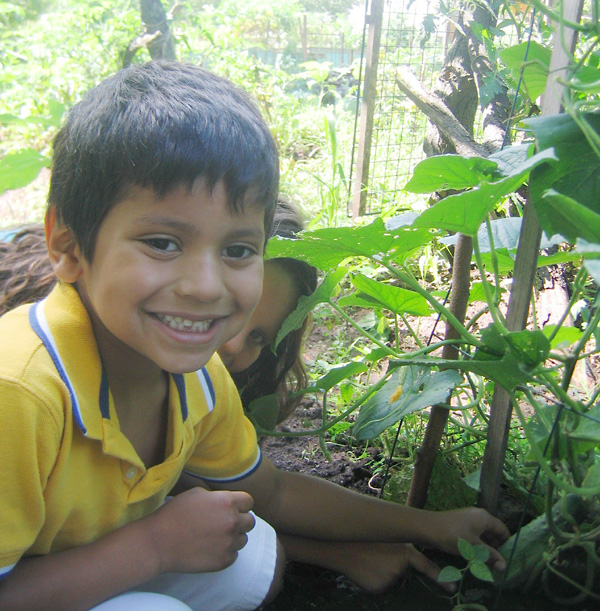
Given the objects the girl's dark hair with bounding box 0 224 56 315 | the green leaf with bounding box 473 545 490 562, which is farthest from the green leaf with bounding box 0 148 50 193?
the green leaf with bounding box 473 545 490 562

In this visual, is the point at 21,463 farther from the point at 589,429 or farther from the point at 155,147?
the point at 589,429

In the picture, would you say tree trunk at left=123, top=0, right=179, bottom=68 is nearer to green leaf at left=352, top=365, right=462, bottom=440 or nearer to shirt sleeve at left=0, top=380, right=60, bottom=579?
green leaf at left=352, top=365, right=462, bottom=440

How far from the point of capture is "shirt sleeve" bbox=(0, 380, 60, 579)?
77 cm

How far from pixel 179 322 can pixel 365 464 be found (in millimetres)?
811

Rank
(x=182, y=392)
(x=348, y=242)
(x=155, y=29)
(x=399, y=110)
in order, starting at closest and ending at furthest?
(x=348, y=242) → (x=182, y=392) → (x=155, y=29) → (x=399, y=110)

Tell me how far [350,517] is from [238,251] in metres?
Answer: 0.56

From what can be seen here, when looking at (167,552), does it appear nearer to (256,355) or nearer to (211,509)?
(211,509)

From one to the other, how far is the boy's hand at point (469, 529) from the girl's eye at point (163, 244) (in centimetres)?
68

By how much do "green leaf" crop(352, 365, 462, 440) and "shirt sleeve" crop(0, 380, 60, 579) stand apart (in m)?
0.52

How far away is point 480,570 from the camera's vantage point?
3.18ft

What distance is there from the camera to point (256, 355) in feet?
4.75

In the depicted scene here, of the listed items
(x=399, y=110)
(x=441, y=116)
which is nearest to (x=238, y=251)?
(x=441, y=116)

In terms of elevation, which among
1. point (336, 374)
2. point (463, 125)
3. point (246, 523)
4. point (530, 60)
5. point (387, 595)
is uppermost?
point (530, 60)

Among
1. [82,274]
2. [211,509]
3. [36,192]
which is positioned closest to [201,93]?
[82,274]
